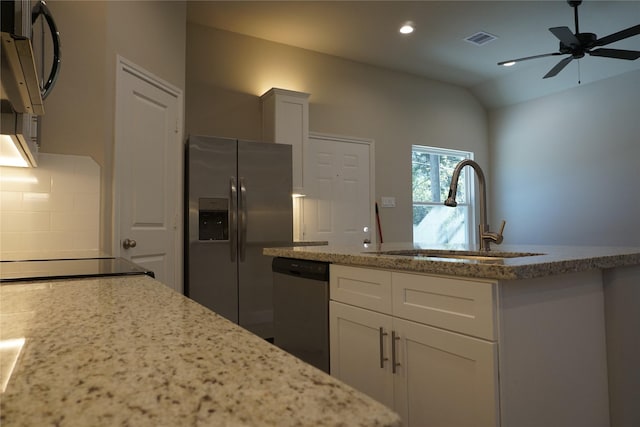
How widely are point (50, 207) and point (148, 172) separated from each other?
35.1 inches

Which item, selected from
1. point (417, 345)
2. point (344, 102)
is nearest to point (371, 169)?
point (344, 102)

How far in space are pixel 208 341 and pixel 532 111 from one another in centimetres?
602

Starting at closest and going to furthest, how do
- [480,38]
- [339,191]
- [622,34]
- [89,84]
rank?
[89,84] → [622,34] → [480,38] → [339,191]

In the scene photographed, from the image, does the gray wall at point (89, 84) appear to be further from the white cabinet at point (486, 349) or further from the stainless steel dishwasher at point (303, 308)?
the white cabinet at point (486, 349)

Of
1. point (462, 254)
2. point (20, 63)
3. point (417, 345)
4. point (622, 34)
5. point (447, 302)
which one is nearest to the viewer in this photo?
point (20, 63)

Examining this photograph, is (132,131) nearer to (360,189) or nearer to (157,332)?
(157,332)

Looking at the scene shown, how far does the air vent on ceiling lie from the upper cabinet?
1868 millimetres

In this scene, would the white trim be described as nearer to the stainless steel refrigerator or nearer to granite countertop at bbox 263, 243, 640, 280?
the stainless steel refrigerator

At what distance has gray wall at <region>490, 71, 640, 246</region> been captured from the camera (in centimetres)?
454

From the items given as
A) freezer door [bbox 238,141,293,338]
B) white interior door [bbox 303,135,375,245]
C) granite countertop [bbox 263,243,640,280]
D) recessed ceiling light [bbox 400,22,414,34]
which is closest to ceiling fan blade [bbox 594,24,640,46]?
recessed ceiling light [bbox 400,22,414,34]

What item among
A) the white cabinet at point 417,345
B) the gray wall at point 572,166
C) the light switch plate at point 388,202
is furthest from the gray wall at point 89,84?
the gray wall at point 572,166

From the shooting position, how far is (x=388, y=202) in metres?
5.06

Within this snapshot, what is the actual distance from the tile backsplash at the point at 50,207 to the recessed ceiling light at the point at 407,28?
3.24m

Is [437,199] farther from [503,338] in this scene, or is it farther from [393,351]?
[503,338]
